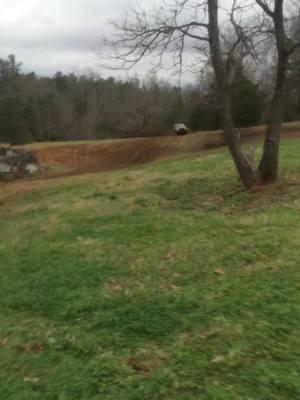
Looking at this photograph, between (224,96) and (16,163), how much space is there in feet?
50.5

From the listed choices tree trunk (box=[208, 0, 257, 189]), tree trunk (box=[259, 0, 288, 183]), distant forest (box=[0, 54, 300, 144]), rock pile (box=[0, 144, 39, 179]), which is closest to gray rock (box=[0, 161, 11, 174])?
rock pile (box=[0, 144, 39, 179])

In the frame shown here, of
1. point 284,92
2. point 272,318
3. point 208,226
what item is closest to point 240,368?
point 272,318

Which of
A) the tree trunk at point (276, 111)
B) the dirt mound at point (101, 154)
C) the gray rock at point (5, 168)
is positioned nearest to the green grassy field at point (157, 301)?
the tree trunk at point (276, 111)

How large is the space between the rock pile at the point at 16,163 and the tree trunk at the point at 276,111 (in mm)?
15036

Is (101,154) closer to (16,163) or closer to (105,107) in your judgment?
(16,163)

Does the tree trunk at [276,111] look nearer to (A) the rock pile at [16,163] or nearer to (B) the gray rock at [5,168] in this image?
(A) the rock pile at [16,163]

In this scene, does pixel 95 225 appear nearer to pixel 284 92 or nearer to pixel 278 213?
pixel 278 213

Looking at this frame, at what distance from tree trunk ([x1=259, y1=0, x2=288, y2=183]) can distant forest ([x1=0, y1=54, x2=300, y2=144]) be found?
654 inches

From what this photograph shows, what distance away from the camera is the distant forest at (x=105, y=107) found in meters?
31.1

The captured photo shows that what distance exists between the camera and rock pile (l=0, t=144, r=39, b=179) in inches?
950

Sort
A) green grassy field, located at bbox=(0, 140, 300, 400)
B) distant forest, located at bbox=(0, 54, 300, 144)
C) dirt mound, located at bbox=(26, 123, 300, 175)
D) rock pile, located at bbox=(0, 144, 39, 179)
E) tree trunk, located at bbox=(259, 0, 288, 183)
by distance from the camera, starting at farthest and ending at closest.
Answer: distant forest, located at bbox=(0, 54, 300, 144) → dirt mound, located at bbox=(26, 123, 300, 175) → rock pile, located at bbox=(0, 144, 39, 179) → tree trunk, located at bbox=(259, 0, 288, 183) → green grassy field, located at bbox=(0, 140, 300, 400)

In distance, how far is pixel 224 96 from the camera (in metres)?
10.7

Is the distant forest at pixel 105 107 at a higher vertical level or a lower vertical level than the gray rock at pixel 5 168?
higher

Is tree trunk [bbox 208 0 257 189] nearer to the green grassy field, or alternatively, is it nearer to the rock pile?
the green grassy field
